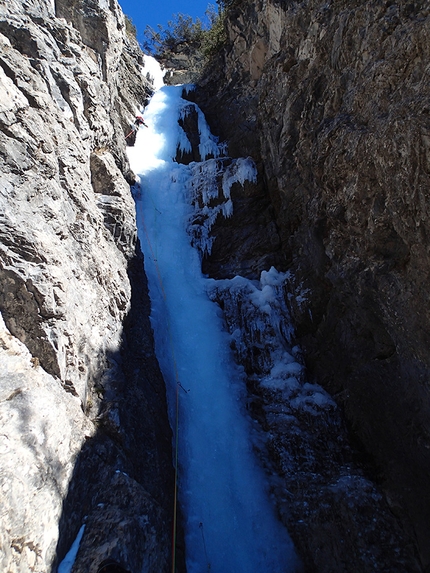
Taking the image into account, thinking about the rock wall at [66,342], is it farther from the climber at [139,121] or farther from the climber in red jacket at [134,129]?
the climber at [139,121]

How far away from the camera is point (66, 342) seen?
5.18 metres

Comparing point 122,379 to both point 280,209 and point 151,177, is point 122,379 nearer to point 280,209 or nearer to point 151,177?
point 280,209

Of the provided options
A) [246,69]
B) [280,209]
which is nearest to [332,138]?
[280,209]

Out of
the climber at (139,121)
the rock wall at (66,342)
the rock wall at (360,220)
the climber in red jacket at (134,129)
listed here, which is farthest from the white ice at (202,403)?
the climber at (139,121)

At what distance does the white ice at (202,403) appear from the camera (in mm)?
5891

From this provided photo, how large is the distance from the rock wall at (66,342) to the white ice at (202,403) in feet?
2.12

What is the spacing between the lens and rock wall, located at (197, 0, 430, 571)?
5.82 metres

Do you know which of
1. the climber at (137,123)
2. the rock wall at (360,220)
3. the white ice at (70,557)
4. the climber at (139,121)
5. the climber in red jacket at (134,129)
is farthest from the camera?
the climber at (139,121)

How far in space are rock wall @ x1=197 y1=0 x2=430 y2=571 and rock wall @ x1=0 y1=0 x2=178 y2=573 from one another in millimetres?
3448

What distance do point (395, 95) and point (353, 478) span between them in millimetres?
5914

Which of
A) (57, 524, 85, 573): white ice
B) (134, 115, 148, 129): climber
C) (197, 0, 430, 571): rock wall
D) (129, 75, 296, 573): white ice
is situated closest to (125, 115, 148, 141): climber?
(134, 115, 148, 129): climber

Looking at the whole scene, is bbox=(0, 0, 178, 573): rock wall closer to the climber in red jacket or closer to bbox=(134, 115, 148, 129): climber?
the climber in red jacket

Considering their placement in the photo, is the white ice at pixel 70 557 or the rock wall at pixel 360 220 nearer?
the white ice at pixel 70 557

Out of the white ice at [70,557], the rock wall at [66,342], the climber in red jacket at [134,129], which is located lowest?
the white ice at [70,557]
